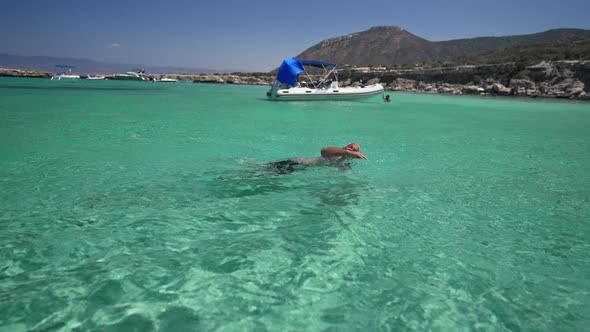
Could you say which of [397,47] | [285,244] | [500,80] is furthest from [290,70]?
[397,47]

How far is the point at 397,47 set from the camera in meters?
158

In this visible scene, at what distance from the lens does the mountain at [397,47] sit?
126m

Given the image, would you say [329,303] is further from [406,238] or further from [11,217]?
[11,217]

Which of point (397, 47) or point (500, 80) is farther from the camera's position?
point (397, 47)

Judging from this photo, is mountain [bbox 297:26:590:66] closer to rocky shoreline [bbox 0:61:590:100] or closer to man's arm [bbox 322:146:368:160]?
rocky shoreline [bbox 0:61:590:100]

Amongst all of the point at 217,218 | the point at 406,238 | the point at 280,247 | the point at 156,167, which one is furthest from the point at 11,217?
the point at 406,238

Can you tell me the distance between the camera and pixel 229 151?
328 inches

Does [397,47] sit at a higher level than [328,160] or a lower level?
higher

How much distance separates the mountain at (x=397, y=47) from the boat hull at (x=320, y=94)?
98.7m

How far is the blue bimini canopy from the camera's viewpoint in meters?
24.1

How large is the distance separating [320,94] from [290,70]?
2813 millimetres

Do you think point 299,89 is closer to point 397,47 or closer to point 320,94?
point 320,94

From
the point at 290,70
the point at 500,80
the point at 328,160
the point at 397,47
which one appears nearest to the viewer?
the point at 328,160

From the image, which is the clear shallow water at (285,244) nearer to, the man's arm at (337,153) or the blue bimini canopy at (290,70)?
the man's arm at (337,153)
